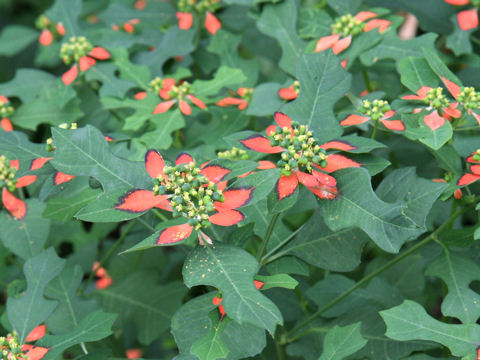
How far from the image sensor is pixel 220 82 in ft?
5.49

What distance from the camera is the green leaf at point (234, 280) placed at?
3.19 ft

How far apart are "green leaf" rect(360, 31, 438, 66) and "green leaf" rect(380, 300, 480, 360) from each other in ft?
2.51

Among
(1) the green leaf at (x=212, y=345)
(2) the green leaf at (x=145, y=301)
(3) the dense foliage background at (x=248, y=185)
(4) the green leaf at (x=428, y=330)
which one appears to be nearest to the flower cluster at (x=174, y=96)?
(3) the dense foliage background at (x=248, y=185)

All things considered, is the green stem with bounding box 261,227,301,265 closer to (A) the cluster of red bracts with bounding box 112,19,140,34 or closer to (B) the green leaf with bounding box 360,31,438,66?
(B) the green leaf with bounding box 360,31,438,66

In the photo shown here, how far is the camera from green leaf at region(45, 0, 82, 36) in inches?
76.8

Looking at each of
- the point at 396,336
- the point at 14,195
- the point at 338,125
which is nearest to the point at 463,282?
the point at 396,336

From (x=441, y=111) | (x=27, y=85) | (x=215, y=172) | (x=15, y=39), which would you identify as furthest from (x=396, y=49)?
(x=15, y=39)

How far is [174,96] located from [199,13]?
468 mm

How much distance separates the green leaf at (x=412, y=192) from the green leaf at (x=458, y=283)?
9.7 inches

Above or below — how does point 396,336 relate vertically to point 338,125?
below

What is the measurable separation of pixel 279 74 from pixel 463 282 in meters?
0.98

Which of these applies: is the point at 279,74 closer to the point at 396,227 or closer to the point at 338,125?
the point at 338,125

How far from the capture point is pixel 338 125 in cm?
124

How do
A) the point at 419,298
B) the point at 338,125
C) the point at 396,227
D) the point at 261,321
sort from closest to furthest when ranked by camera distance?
the point at 261,321, the point at 396,227, the point at 338,125, the point at 419,298
